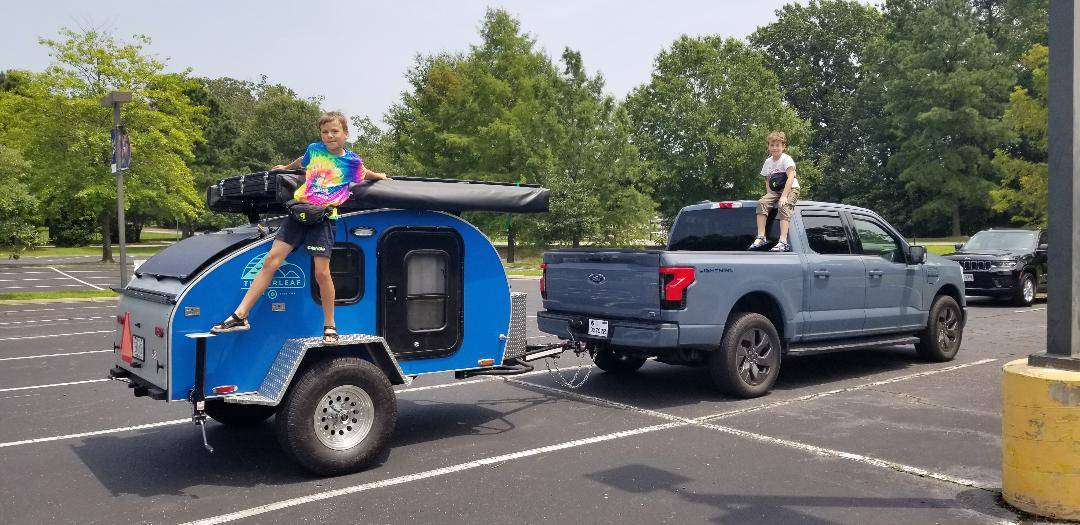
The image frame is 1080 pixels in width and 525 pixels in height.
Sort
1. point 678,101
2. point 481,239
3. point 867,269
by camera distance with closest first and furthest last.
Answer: point 481,239
point 867,269
point 678,101

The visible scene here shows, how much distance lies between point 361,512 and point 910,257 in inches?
291

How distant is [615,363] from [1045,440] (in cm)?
517

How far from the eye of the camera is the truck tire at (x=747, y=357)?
24.8ft

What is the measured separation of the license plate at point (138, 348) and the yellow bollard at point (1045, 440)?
5542mm

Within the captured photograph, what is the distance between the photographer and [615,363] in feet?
30.2

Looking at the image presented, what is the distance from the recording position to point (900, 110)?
5450cm

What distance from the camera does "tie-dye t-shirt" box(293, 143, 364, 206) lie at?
5.55m

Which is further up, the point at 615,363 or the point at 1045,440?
the point at 1045,440

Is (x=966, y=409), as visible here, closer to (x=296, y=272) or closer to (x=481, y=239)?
(x=481, y=239)

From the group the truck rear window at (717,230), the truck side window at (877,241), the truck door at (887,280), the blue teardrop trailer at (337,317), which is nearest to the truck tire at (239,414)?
the blue teardrop trailer at (337,317)

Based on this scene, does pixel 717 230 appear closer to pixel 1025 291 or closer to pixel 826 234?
pixel 826 234

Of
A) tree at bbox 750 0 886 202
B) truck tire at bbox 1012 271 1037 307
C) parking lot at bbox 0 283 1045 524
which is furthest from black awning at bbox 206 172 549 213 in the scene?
tree at bbox 750 0 886 202

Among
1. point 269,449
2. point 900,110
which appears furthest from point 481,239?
point 900,110

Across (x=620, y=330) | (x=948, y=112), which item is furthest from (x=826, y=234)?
(x=948, y=112)
